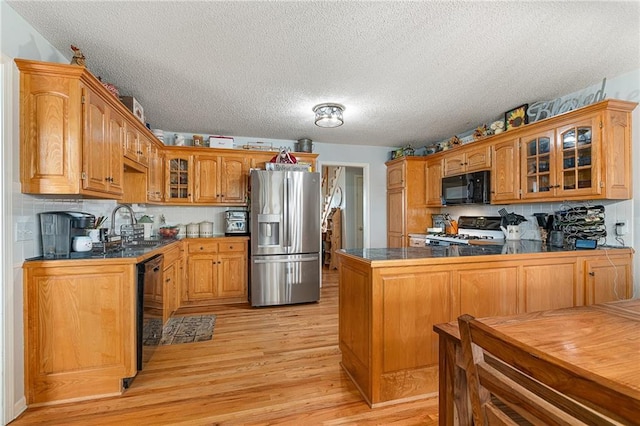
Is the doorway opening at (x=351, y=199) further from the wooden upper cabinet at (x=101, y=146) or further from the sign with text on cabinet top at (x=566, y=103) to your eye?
the wooden upper cabinet at (x=101, y=146)

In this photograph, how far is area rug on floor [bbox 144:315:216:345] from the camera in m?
2.41

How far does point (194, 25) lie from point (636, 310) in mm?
2768

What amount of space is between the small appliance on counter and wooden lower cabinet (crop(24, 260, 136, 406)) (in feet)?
6.91

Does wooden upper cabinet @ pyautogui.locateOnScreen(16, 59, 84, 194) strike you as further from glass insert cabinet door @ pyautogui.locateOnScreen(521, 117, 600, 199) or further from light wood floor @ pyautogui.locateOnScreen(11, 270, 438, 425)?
glass insert cabinet door @ pyautogui.locateOnScreen(521, 117, 600, 199)

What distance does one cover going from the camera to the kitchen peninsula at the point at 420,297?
185 centimetres

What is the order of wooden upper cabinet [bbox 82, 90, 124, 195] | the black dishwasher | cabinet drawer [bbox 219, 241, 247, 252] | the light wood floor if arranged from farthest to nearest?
1. cabinet drawer [bbox 219, 241, 247, 252]
2. the black dishwasher
3. wooden upper cabinet [bbox 82, 90, 124, 195]
4. the light wood floor

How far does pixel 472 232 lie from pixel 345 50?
322 centimetres

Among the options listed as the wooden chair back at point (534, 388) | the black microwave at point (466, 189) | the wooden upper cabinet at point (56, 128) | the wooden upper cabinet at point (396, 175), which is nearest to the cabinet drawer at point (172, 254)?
the wooden upper cabinet at point (56, 128)

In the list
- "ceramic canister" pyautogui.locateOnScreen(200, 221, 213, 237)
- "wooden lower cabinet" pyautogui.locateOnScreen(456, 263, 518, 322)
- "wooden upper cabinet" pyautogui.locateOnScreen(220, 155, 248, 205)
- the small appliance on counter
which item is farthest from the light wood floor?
"wooden upper cabinet" pyautogui.locateOnScreen(220, 155, 248, 205)

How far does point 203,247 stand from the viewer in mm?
3816

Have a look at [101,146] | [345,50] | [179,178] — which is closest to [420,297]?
[345,50]

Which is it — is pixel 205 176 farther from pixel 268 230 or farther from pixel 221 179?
pixel 268 230

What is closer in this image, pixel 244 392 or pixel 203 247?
pixel 244 392

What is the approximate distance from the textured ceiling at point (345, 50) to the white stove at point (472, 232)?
1.47 metres
